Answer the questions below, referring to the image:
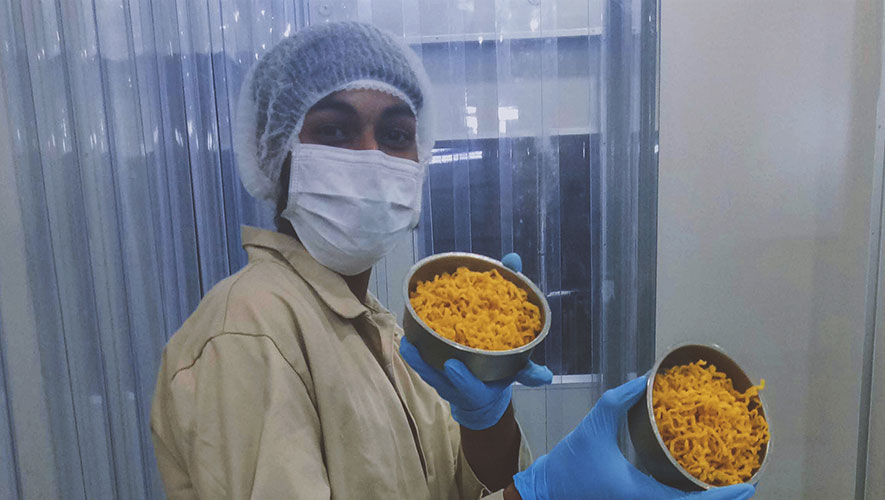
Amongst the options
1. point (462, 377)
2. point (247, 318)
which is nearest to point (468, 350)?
point (462, 377)

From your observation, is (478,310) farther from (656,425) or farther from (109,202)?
(109,202)

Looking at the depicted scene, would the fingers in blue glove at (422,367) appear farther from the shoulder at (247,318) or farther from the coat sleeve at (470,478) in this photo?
the coat sleeve at (470,478)

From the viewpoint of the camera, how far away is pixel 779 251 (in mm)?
1721

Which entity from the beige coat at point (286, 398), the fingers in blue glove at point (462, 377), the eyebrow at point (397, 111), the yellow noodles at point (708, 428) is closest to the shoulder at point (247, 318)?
the beige coat at point (286, 398)

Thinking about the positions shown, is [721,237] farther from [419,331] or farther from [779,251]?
[419,331]

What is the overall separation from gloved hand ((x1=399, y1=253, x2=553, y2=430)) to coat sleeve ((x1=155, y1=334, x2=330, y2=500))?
22 centimetres

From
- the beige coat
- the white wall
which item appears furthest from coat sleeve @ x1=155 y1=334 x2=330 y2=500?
the white wall

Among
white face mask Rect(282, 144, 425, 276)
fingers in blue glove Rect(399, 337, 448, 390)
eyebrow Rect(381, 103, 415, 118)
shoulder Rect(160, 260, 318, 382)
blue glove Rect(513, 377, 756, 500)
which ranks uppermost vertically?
eyebrow Rect(381, 103, 415, 118)

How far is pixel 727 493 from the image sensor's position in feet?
2.51

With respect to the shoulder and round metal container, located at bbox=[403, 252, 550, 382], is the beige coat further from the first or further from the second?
round metal container, located at bbox=[403, 252, 550, 382]

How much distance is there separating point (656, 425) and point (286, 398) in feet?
1.84

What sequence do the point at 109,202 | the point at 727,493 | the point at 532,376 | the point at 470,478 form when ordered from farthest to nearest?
the point at 109,202
the point at 470,478
the point at 532,376
the point at 727,493

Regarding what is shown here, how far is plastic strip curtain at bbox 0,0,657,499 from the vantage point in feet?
4.31

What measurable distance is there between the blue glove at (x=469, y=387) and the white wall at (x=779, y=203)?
0.92 m
